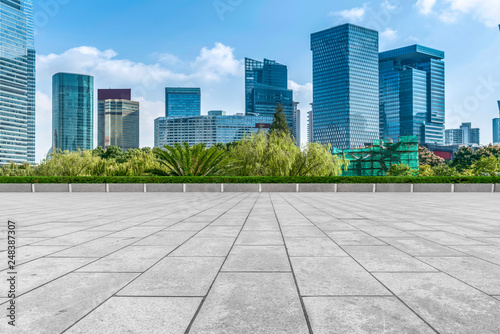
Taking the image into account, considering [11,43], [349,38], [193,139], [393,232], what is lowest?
[393,232]

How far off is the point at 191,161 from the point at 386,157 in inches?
1847

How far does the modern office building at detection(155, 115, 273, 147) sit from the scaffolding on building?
109362 millimetres

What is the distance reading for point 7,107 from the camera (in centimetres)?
13225

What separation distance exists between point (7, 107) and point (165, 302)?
544 ft

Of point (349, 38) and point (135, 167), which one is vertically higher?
point (349, 38)

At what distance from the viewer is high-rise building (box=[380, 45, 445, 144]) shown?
529 ft

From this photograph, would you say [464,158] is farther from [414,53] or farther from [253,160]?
[414,53]

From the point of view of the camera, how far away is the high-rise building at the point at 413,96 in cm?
16138

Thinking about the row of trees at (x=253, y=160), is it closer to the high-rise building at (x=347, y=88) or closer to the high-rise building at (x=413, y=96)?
the high-rise building at (x=347, y=88)

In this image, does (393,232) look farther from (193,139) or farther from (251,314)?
(193,139)

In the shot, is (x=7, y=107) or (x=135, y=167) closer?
(x=135, y=167)

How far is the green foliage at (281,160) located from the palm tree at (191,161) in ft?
→ 4.79

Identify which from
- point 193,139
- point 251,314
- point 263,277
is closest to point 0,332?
point 251,314

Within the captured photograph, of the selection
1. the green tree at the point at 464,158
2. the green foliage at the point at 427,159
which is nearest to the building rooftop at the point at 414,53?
the green foliage at the point at 427,159
